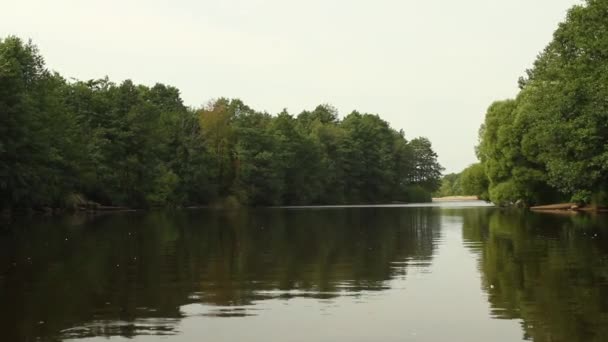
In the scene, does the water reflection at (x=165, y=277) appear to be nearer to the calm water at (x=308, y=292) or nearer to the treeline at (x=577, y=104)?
the calm water at (x=308, y=292)

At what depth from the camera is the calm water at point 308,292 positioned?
12.0m

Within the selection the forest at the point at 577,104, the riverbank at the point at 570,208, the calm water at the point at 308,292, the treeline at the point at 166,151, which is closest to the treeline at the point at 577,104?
the forest at the point at 577,104

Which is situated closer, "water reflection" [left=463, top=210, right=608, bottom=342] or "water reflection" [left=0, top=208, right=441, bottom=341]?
"water reflection" [left=463, top=210, right=608, bottom=342]

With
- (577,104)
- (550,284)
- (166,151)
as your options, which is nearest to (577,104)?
(577,104)

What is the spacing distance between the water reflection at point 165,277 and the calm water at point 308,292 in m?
0.04

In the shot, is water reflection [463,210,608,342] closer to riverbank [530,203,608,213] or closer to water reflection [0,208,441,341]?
water reflection [0,208,441,341]

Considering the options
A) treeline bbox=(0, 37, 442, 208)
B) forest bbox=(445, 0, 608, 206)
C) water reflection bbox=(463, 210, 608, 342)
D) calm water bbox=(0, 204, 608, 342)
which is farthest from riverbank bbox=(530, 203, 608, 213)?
treeline bbox=(0, 37, 442, 208)

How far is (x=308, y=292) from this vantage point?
16484 millimetres

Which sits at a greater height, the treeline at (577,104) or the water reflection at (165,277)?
the treeline at (577,104)

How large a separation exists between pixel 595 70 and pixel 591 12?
455cm

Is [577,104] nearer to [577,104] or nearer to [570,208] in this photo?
[577,104]

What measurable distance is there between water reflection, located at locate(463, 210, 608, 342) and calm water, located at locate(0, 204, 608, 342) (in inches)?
1.4

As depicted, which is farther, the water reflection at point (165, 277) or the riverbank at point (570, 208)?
the riverbank at point (570, 208)

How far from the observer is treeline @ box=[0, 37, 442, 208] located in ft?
232
